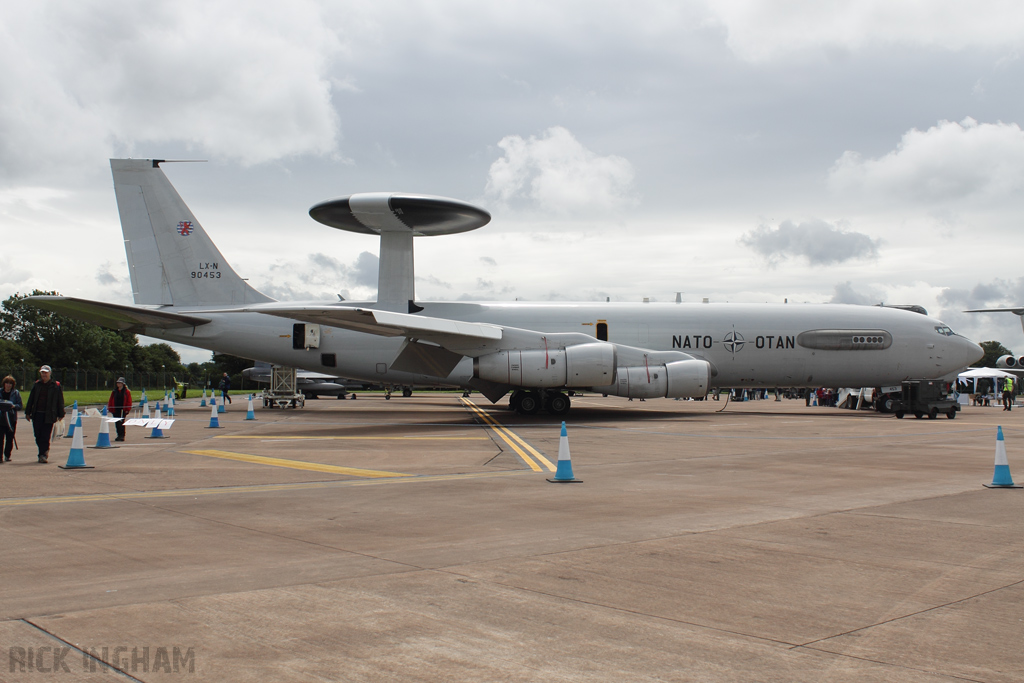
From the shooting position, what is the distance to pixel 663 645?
157 inches

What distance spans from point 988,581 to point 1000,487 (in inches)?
221

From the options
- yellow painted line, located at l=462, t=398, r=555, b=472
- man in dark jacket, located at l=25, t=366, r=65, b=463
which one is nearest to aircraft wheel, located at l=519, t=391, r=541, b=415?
yellow painted line, located at l=462, t=398, r=555, b=472

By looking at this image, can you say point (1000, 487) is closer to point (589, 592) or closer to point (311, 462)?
point (589, 592)

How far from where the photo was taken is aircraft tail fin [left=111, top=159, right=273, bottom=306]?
28.2m

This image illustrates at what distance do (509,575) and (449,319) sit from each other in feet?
69.8

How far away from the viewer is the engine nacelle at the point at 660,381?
81.8ft

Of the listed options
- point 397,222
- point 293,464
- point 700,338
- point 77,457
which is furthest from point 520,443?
point 397,222

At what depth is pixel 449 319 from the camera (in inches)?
1040

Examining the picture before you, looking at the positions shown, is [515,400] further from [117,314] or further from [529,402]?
[117,314]

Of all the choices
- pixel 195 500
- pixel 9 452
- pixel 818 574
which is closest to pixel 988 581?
pixel 818 574

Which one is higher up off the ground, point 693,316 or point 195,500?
point 693,316

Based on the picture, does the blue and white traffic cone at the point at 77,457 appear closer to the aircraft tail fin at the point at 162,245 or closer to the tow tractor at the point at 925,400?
the aircraft tail fin at the point at 162,245

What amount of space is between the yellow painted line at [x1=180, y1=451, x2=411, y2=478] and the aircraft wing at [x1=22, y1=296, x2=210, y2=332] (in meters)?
12.4

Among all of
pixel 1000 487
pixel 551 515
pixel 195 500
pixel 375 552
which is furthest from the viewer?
pixel 1000 487
